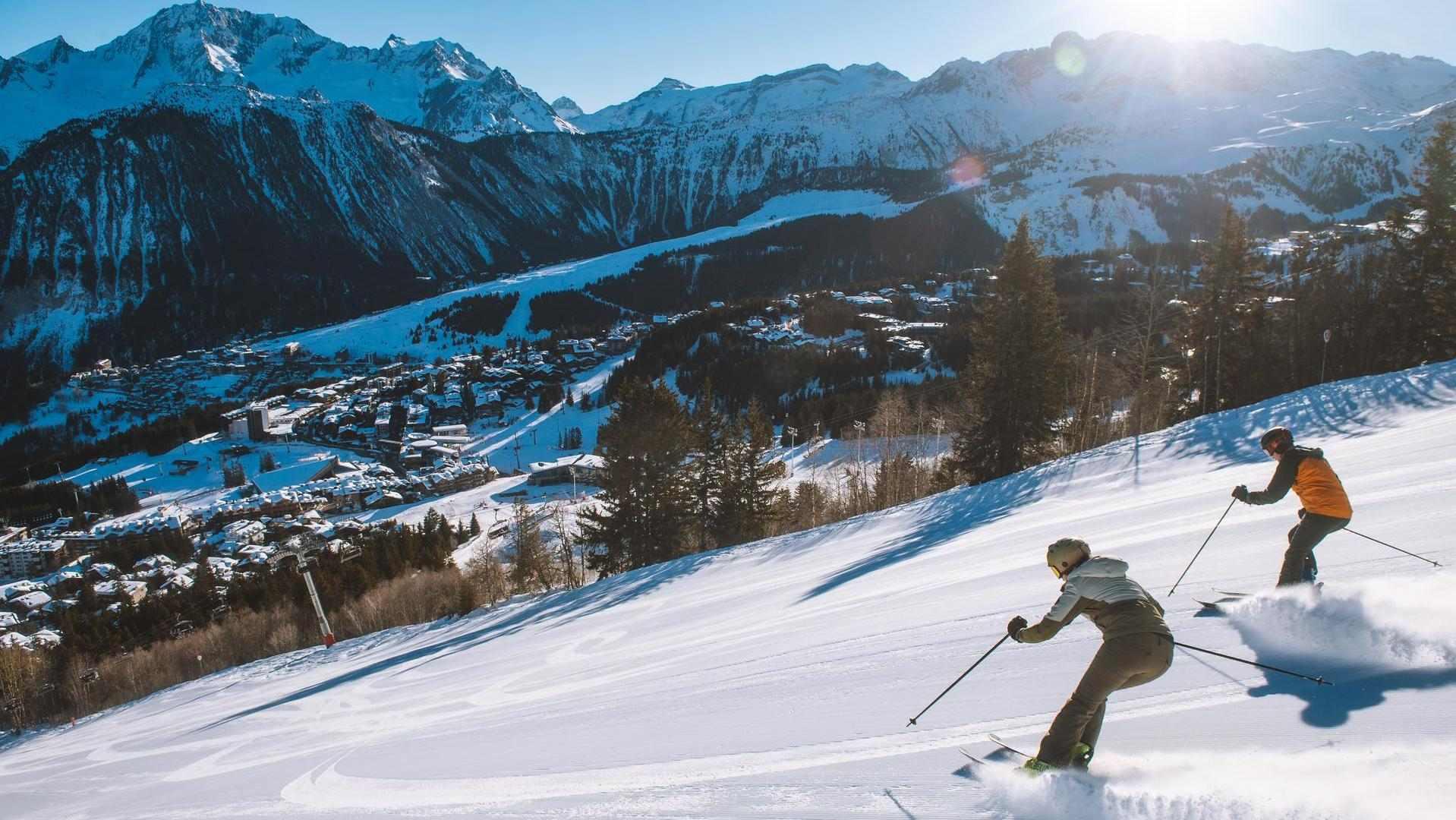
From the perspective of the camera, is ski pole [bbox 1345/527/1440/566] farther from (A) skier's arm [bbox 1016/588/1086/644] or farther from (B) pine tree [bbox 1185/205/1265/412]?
(B) pine tree [bbox 1185/205/1265/412]

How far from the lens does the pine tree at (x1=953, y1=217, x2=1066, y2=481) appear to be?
84.1 ft

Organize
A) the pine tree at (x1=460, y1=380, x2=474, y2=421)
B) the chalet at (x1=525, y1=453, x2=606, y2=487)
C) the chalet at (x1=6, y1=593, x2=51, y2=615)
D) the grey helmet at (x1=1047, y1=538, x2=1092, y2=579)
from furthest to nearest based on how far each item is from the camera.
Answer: the pine tree at (x1=460, y1=380, x2=474, y2=421) < the chalet at (x1=525, y1=453, x2=606, y2=487) < the chalet at (x1=6, y1=593, x2=51, y2=615) < the grey helmet at (x1=1047, y1=538, x2=1092, y2=579)

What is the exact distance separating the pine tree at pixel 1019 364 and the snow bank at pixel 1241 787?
23222 mm

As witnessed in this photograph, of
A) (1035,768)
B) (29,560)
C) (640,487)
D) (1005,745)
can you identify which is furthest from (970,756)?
(29,560)

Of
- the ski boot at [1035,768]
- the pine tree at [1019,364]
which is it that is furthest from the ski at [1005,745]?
the pine tree at [1019,364]

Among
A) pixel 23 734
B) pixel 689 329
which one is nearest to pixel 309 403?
pixel 689 329

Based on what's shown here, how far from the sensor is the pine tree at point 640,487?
95.3ft

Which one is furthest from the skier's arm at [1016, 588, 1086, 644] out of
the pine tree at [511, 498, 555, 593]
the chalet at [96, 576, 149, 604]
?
the chalet at [96, 576, 149, 604]

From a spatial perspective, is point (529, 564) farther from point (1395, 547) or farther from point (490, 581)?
point (1395, 547)

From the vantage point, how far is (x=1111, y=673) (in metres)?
4.07

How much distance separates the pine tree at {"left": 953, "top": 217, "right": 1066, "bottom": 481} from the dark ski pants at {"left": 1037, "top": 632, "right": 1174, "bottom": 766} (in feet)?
76.4

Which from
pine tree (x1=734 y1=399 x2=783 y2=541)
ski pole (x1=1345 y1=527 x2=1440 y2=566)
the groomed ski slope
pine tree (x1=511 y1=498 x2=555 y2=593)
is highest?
ski pole (x1=1345 y1=527 x2=1440 y2=566)

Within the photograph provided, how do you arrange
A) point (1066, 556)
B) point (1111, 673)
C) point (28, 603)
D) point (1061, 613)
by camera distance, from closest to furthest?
1. point (1111, 673)
2. point (1061, 613)
3. point (1066, 556)
4. point (28, 603)

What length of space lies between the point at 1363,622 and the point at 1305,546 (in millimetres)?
974
